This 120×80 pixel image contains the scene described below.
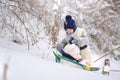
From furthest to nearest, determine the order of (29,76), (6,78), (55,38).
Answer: (55,38)
(29,76)
(6,78)

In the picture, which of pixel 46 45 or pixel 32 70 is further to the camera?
pixel 46 45

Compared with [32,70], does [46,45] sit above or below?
below

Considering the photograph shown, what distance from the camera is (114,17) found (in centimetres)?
629

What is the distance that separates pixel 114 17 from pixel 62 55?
112 inches

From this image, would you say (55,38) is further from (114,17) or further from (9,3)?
(114,17)

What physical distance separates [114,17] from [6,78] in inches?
206

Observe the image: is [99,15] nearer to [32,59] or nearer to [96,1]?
[96,1]

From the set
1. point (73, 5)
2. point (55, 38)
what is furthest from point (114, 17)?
point (55, 38)

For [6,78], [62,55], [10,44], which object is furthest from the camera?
[10,44]

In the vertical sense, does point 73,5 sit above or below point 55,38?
above

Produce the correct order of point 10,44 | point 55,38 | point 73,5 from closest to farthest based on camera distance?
point 10,44
point 55,38
point 73,5

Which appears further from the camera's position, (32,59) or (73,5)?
(73,5)

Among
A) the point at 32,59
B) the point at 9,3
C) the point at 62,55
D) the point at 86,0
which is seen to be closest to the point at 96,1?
the point at 86,0

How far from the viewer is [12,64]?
1.41 metres
